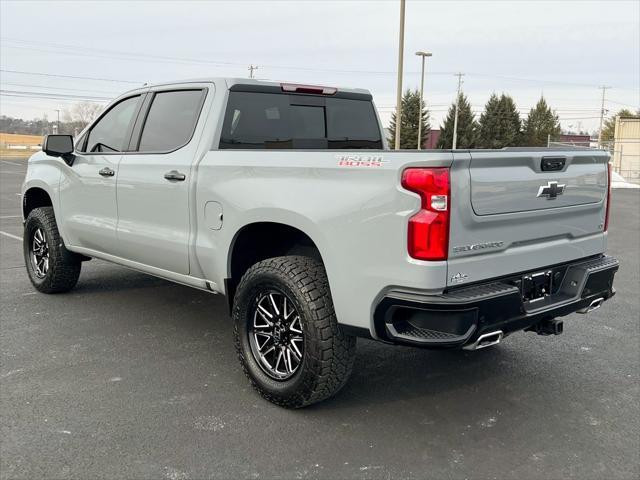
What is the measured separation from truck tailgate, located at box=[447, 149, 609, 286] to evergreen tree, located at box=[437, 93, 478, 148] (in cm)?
6346

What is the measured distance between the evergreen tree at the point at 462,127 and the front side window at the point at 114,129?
62536 millimetres

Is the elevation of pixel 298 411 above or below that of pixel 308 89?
below

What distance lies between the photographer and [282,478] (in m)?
2.90

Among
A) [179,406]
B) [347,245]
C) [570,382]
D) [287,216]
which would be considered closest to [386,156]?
[347,245]

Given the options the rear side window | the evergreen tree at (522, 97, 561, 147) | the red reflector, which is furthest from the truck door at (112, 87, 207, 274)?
the evergreen tree at (522, 97, 561, 147)

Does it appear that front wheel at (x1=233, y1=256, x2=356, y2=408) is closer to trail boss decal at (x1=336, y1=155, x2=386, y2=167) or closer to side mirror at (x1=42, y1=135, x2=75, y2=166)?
trail boss decal at (x1=336, y1=155, x2=386, y2=167)

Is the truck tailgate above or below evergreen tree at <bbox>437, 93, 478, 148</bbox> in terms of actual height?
below

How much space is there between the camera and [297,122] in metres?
4.70

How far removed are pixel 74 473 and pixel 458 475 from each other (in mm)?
1796

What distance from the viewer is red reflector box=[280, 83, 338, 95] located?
4.64 meters

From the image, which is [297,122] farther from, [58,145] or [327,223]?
[58,145]

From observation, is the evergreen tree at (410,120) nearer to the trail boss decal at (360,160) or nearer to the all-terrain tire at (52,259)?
the all-terrain tire at (52,259)

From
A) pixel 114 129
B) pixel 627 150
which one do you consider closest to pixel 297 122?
pixel 114 129

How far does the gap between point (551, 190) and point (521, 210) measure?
0.95 feet
